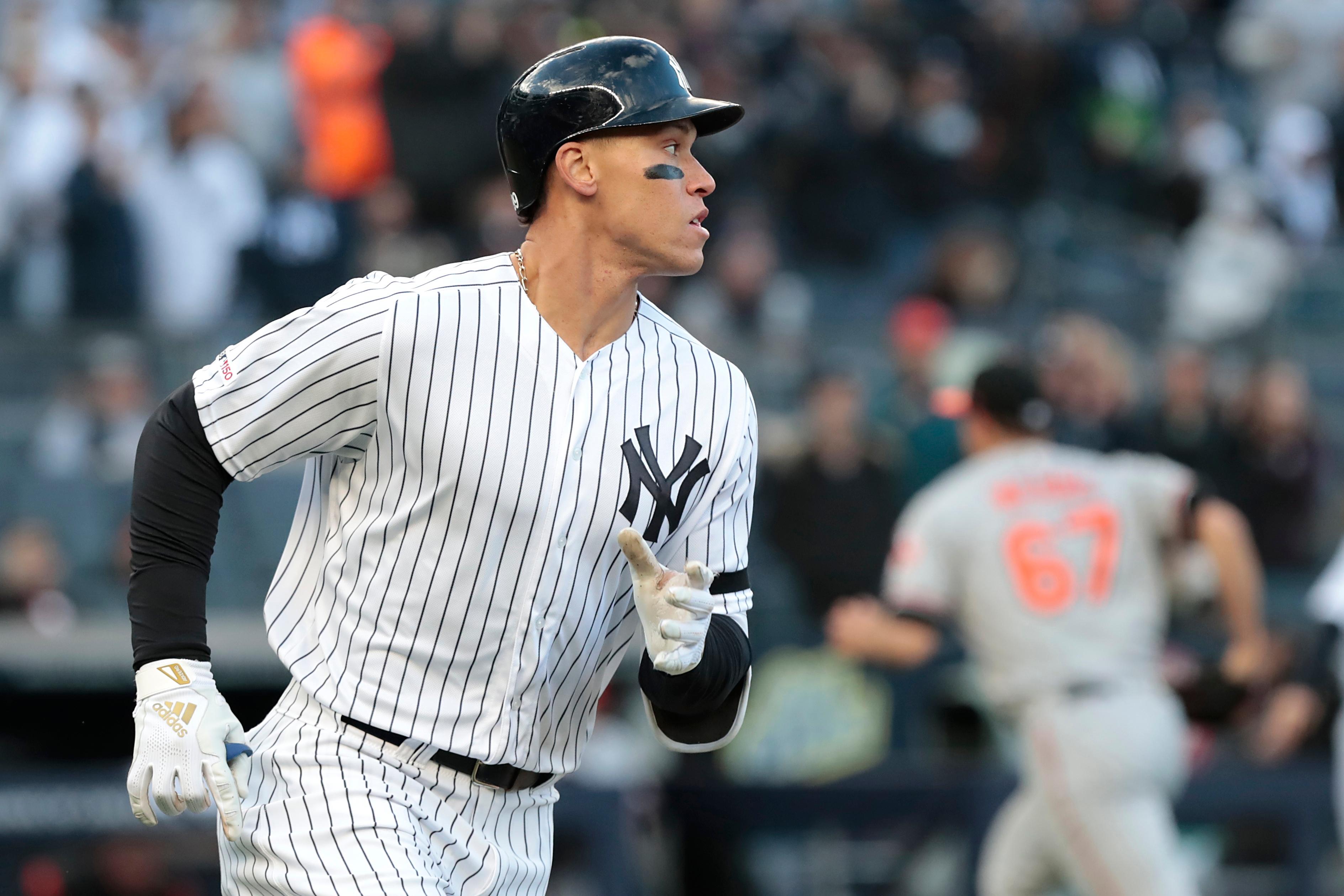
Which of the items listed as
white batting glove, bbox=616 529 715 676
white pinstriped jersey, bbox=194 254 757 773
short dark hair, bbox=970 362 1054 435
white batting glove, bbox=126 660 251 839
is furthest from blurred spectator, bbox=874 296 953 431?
white batting glove, bbox=126 660 251 839

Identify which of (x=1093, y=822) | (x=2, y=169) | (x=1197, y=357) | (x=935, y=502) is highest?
(x=2, y=169)

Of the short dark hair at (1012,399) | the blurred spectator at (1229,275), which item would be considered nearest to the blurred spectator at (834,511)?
the short dark hair at (1012,399)

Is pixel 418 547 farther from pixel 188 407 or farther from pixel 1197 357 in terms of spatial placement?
pixel 1197 357

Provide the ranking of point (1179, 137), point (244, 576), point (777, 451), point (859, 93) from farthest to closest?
point (1179, 137), point (859, 93), point (777, 451), point (244, 576)

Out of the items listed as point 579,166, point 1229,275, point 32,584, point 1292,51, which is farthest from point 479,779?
point 1292,51

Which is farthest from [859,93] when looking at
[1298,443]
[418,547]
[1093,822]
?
[418,547]

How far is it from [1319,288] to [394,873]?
356 inches

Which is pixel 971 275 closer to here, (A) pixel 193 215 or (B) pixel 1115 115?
(B) pixel 1115 115

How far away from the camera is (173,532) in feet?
9.80

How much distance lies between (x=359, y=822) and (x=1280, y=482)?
7.15m

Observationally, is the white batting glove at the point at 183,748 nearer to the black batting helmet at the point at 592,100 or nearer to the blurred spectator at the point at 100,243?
the black batting helmet at the point at 592,100

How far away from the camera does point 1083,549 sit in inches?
243

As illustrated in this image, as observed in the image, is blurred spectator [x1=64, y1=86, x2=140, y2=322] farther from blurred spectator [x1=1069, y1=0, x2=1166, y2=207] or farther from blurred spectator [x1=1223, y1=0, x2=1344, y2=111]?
blurred spectator [x1=1223, y1=0, x2=1344, y2=111]

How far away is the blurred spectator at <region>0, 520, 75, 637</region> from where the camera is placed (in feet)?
24.7
